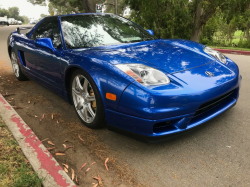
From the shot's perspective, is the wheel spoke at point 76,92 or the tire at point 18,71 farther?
the tire at point 18,71

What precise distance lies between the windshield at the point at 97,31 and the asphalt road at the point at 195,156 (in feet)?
3.99

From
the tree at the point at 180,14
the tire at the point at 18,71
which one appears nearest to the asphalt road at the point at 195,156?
the tire at the point at 18,71

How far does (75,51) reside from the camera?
293cm

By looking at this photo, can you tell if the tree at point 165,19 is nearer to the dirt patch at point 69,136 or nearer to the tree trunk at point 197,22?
the tree trunk at point 197,22

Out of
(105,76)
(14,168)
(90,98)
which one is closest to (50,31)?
(90,98)

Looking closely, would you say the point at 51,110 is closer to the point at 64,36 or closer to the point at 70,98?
the point at 70,98

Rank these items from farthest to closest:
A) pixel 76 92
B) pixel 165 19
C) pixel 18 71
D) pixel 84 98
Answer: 1. pixel 165 19
2. pixel 18 71
3. pixel 76 92
4. pixel 84 98

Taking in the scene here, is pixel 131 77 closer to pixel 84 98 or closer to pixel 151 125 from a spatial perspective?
pixel 151 125

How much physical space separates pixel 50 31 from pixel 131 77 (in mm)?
2038

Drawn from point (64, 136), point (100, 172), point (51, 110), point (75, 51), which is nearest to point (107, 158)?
point (100, 172)

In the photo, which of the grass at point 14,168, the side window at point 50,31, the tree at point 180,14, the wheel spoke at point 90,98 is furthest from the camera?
the tree at point 180,14

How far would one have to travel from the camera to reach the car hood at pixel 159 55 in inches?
98.8

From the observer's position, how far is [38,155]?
2.32m

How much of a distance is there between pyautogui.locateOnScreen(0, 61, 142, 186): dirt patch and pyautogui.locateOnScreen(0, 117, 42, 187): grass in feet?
1.02
